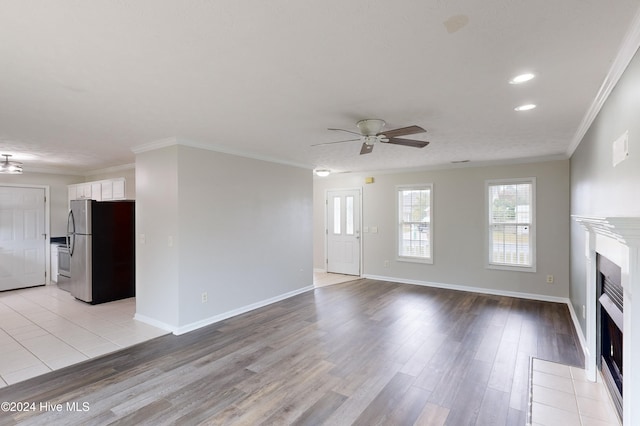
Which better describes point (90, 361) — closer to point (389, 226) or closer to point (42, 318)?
point (42, 318)

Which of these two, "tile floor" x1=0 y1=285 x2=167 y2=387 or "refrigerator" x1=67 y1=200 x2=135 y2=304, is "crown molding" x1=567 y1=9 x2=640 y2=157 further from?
"refrigerator" x1=67 y1=200 x2=135 y2=304

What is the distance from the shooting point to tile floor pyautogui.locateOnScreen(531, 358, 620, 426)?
7.57 feet

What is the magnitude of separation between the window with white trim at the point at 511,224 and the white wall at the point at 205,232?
12.8ft

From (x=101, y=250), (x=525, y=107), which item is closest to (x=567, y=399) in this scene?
(x=525, y=107)

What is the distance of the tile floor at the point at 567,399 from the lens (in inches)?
90.9

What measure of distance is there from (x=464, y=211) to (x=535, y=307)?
77.2 inches

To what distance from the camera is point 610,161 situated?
2.43m

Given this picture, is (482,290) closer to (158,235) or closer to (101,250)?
(158,235)

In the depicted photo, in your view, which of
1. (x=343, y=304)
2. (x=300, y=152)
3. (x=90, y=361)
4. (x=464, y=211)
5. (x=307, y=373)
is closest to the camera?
(x=307, y=373)

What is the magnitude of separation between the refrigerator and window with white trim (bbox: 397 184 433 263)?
17.3 ft

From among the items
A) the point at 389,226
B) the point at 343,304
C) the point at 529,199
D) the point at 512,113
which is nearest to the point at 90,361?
the point at 343,304

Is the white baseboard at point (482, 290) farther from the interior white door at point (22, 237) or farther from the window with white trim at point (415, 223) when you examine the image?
the interior white door at point (22, 237)

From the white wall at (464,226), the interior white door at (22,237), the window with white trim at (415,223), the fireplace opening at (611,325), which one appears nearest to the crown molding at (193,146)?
the white wall at (464,226)

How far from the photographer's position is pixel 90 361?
3230 millimetres
